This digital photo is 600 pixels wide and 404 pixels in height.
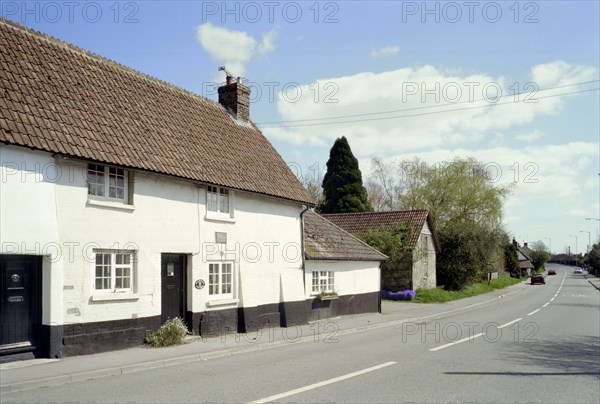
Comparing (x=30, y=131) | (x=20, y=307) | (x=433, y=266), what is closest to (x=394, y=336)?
(x=20, y=307)

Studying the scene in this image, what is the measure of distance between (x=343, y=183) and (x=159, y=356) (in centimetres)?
3864

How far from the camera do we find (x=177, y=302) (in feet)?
49.8

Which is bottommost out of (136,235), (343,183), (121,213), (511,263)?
(511,263)

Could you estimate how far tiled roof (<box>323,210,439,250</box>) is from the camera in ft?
118

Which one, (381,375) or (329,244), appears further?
(329,244)

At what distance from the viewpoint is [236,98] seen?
21016mm

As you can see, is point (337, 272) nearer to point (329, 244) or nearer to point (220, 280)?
point (329, 244)

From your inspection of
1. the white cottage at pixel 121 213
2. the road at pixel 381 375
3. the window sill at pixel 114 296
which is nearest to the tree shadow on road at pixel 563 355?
the road at pixel 381 375

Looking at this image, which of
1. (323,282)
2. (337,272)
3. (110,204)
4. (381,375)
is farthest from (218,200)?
(381,375)

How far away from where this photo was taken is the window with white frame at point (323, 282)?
21328 mm

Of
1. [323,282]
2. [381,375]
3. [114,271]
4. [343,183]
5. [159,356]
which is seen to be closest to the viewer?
[381,375]

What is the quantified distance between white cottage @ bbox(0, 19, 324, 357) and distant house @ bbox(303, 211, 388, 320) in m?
1.37

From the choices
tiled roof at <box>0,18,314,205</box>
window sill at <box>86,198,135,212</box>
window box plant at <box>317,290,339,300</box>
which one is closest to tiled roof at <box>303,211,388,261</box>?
window box plant at <box>317,290,339,300</box>

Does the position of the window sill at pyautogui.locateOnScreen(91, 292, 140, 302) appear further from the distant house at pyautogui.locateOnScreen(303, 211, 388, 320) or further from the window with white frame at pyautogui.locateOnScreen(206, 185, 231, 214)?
the distant house at pyautogui.locateOnScreen(303, 211, 388, 320)
